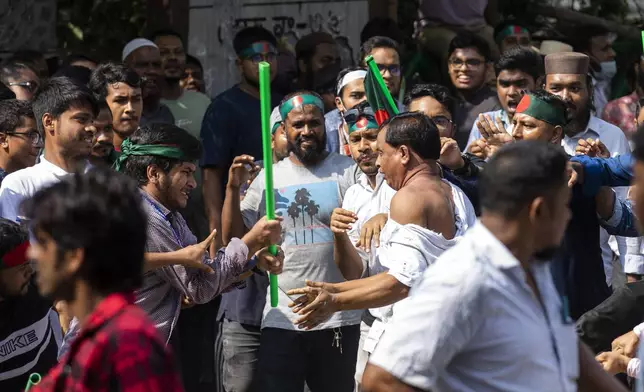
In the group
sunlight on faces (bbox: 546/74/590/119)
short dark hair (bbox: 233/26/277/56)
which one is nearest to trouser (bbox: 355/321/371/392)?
sunlight on faces (bbox: 546/74/590/119)

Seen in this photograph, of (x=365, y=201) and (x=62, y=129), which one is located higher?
(x=62, y=129)

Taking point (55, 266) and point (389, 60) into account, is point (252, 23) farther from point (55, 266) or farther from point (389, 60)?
point (55, 266)

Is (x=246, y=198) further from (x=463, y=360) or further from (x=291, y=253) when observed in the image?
(x=463, y=360)

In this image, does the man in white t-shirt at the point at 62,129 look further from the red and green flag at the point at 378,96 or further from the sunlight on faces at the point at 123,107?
the red and green flag at the point at 378,96

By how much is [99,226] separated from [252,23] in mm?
6570

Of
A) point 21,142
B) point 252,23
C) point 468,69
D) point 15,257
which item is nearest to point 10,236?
point 15,257

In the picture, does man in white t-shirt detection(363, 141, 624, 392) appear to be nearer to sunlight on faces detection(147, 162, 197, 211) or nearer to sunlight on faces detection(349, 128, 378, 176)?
sunlight on faces detection(147, 162, 197, 211)

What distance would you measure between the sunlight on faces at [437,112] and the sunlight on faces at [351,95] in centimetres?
52

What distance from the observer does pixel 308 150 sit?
6469 mm

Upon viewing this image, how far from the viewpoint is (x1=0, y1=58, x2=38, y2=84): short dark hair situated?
764 cm

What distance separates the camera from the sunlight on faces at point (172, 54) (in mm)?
8344

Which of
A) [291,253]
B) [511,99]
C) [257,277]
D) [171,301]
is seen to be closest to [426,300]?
[171,301]

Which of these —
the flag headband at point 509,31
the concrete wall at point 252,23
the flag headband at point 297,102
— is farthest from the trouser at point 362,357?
the flag headband at point 509,31

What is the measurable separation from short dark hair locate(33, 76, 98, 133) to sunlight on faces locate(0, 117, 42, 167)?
163 mm
